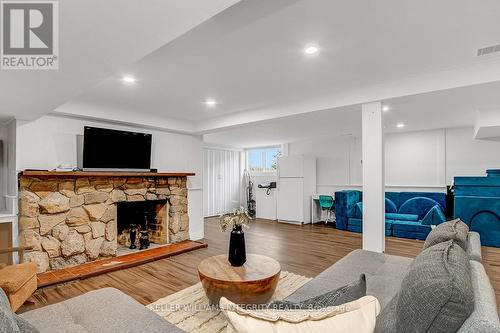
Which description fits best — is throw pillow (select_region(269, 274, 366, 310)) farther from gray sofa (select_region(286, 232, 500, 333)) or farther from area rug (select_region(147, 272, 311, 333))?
area rug (select_region(147, 272, 311, 333))

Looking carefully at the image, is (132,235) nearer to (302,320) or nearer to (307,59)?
(307,59)

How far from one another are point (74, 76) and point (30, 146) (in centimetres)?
247

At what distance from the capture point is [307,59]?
2.56 m

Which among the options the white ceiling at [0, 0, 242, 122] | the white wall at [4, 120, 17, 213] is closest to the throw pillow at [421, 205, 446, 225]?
the white ceiling at [0, 0, 242, 122]

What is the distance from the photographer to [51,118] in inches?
153

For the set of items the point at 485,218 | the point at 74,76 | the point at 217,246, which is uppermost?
the point at 74,76

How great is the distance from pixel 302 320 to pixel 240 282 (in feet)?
5.00

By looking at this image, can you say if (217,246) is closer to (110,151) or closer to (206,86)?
(110,151)

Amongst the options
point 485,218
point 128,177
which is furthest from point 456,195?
point 128,177

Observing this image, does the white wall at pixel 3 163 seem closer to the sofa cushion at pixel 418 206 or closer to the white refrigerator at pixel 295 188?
the white refrigerator at pixel 295 188

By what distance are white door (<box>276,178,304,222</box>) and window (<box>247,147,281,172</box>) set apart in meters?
1.37
